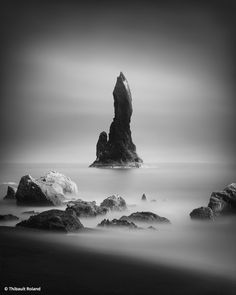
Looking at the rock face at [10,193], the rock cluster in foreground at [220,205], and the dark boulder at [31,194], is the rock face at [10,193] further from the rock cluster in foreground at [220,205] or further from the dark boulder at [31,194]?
the rock cluster in foreground at [220,205]

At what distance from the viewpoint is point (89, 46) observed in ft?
21.1

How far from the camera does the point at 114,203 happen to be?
639cm

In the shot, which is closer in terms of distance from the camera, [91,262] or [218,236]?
[91,262]

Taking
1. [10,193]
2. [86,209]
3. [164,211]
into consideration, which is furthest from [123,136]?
[86,209]

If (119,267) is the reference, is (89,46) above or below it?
above

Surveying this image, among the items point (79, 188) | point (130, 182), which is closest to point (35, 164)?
point (79, 188)

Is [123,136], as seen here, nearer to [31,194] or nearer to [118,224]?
[31,194]

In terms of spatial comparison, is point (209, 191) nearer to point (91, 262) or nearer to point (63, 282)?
point (91, 262)

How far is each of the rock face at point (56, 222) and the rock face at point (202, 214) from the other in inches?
71.3

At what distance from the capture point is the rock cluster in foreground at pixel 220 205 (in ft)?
19.8

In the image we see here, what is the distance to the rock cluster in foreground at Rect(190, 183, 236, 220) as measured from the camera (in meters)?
6.02

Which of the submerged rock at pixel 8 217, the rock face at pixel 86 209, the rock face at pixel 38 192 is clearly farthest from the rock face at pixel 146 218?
the submerged rock at pixel 8 217

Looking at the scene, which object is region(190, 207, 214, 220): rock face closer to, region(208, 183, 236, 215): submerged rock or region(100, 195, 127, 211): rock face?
region(208, 183, 236, 215): submerged rock

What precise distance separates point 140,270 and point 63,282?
2.81 ft
